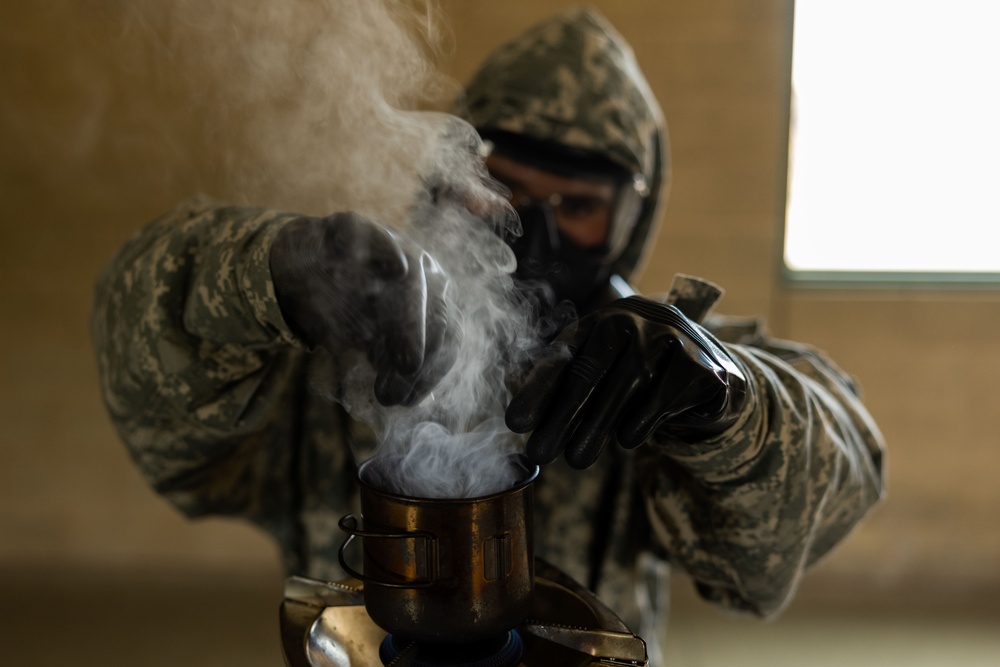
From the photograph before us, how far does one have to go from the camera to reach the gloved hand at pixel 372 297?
3.04 ft

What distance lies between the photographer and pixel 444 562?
85 centimetres

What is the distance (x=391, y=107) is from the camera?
1.47 metres

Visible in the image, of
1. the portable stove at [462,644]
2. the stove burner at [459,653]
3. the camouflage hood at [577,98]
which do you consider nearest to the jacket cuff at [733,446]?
the portable stove at [462,644]

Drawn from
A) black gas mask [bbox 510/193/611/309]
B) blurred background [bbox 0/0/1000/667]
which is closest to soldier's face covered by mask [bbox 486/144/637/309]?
black gas mask [bbox 510/193/611/309]

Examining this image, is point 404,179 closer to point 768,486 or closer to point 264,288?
point 264,288

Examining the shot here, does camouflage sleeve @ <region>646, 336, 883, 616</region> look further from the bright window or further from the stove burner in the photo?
the bright window

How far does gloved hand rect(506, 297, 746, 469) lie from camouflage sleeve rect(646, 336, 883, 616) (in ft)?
0.60

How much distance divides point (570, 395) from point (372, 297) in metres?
0.27

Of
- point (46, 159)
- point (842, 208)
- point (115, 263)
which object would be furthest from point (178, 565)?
point (842, 208)

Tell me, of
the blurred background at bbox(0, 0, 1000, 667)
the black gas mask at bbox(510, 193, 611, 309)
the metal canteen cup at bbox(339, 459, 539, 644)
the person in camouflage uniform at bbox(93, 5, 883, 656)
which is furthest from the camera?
the blurred background at bbox(0, 0, 1000, 667)

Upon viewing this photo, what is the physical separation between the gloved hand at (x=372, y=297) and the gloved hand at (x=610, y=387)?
0.14 m

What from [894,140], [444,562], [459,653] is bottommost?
[459,653]

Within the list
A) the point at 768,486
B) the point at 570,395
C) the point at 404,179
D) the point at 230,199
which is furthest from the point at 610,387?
the point at 230,199

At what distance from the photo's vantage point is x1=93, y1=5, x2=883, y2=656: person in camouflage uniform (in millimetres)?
987
